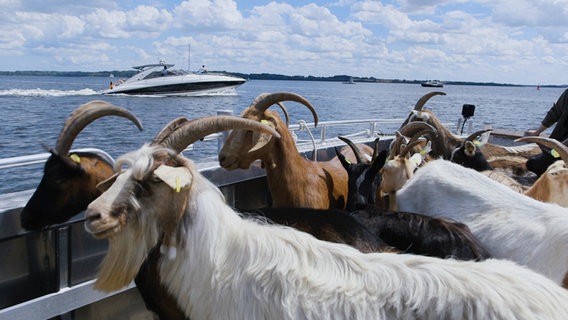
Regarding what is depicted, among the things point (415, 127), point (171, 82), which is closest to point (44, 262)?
point (415, 127)

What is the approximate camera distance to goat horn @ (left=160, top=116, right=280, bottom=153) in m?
2.65

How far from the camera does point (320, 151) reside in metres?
7.45

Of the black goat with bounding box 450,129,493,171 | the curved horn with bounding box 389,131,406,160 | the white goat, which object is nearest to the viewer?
the white goat

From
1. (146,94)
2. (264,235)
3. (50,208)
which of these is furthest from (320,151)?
Answer: (146,94)

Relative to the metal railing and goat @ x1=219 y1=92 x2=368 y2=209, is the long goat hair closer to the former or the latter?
the metal railing

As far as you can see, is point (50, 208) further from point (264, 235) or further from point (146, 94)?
point (146, 94)

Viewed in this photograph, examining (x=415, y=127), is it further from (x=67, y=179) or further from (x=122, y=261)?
(x=122, y=261)

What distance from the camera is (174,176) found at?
221cm

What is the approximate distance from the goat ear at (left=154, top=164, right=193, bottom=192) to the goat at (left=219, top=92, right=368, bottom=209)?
2.06 m

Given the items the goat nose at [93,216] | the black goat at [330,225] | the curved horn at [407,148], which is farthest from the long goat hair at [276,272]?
the curved horn at [407,148]

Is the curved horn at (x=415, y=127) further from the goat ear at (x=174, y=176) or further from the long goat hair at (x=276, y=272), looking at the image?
the goat ear at (x=174, y=176)


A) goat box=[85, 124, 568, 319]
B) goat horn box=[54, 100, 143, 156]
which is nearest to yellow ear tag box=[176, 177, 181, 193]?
goat box=[85, 124, 568, 319]

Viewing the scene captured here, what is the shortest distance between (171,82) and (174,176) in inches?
1680

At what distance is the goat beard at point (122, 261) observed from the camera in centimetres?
224
